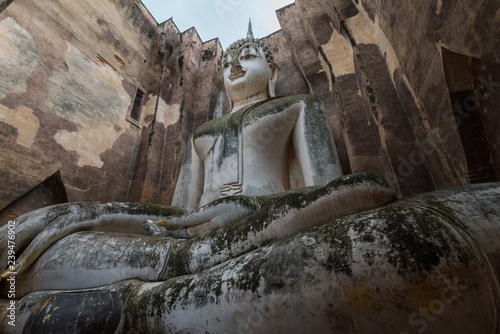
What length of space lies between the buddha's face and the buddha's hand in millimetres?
2020

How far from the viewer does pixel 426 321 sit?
72cm

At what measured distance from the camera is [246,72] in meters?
3.44

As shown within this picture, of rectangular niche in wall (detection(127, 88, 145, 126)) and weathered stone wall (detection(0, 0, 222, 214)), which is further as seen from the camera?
rectangular niche in wall (detection(127, 88, 145, 126))

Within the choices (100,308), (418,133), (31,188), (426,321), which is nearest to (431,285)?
(426,321)

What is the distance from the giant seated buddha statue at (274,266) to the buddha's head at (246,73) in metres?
2.01

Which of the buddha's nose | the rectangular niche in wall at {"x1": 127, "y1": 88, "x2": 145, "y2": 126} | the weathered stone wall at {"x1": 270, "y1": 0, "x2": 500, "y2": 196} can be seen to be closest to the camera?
the weathered stone wall at {"x1": 270, "y1": 0, "x2": 500, "y2": 196}

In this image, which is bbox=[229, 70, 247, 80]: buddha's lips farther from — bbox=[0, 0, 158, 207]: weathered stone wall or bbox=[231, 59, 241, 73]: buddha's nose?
bbox=[0, 0, 158, 207]: weathered stone wall

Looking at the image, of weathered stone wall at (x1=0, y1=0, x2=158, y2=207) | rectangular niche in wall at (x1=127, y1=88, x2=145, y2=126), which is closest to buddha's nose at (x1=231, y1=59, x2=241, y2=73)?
weathered stone wall at (x1=0, y1=0, x2=158, y2=207)

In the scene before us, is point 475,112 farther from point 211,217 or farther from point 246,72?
point 246,72

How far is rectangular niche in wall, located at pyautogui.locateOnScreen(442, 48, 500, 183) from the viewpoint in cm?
167

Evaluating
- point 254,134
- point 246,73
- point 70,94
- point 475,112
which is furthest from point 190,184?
point 70,94

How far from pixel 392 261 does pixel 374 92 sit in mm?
2693

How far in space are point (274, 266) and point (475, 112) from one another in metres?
1.77

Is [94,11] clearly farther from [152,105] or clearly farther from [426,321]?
[426,321]
